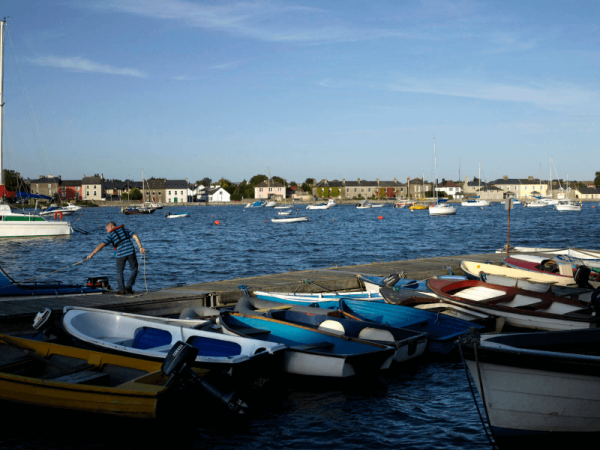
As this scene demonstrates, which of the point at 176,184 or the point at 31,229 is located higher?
the point at 176,184

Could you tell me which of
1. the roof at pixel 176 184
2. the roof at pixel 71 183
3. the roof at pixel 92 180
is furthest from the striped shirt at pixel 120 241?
the roof at pixel 71 183

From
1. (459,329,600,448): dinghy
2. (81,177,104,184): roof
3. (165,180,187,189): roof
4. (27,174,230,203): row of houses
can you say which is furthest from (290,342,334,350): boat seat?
(81,177,104,184): roof

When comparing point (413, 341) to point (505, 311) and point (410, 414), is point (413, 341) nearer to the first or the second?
point (410, 414)

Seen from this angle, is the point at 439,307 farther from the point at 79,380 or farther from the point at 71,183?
the point at 71,183

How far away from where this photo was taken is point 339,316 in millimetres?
13039

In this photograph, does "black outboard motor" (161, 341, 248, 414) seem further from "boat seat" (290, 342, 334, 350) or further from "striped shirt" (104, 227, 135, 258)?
"striped shirt" (104, 227, 135, 258)

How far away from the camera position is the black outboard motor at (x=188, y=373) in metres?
8.29

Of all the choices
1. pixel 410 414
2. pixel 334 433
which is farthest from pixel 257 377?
pixel 410 414

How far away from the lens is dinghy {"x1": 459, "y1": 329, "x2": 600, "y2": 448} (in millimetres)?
7289

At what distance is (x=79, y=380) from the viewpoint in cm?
883

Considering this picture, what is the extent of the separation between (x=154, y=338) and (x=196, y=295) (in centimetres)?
440

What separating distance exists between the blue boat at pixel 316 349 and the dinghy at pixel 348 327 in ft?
1.08

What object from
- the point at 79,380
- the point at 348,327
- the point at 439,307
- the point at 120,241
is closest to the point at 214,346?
the point at 79,380

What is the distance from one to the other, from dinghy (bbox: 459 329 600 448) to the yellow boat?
4.59 meters
